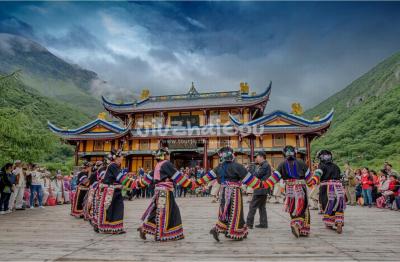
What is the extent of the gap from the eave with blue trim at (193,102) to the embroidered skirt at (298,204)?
1884 cm

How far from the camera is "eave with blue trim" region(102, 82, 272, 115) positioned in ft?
82.0

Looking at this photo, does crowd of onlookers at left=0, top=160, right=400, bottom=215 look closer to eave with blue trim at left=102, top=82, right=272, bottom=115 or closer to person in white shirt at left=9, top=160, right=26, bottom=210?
person in white shirt at left=9, top=160, right=26, bottom=210

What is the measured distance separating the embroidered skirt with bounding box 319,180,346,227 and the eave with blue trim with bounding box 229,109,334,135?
51.0 feet

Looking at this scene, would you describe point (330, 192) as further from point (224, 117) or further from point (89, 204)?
point (224, 117)

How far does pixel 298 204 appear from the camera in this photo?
5.90m

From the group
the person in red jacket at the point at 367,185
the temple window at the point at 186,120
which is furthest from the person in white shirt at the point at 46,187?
the temple window at the point at 186,120

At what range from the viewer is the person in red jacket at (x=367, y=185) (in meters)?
12.6

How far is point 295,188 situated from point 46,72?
146m

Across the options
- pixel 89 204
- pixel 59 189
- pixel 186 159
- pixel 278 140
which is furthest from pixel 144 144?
pixel 89 204

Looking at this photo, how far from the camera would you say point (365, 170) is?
41.9 feet

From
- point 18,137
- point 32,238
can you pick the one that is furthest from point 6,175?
point 32,238

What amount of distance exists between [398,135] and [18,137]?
40.0m

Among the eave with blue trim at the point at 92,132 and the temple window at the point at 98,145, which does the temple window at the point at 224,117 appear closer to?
the eave with blue trim at the point at 92,132

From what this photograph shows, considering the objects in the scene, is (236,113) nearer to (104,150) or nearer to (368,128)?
(104,150)
